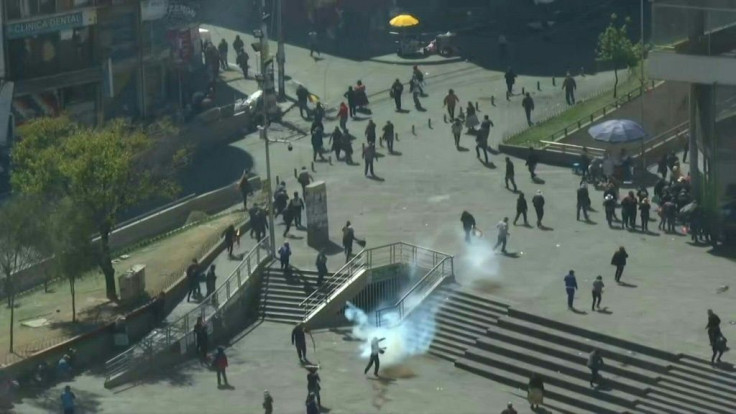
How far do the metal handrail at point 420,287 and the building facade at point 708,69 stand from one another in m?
8.23

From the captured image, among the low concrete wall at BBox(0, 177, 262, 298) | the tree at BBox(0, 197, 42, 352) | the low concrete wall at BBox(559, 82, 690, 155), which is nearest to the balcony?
the low concrete wall at BBox(559, 82, 690, 155)

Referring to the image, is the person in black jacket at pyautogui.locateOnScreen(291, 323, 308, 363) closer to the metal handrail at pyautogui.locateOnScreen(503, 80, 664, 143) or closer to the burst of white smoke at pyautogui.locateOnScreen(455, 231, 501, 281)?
the burst of white smoke at pyautogui.locateOnScreen(455, 231, 501, 281)

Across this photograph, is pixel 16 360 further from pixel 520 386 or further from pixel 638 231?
pixel 638 231

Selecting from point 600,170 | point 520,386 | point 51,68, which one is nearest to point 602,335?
point 520,386

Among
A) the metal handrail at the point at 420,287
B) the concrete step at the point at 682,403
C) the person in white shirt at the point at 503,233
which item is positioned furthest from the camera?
the person in white shirt at the point at 503,233

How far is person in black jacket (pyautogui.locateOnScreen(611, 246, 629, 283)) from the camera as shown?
59.5 metres

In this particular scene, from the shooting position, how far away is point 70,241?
60.7 meters

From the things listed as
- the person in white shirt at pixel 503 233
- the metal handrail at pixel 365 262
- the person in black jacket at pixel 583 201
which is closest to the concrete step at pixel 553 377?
the metal handrail at pixel 365 262

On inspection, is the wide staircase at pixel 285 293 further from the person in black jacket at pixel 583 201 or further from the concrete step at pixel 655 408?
the concrete step at pixel 655 408

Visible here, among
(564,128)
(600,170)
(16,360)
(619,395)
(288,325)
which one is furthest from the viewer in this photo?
(564,128)

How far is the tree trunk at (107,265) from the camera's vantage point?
61.8 m

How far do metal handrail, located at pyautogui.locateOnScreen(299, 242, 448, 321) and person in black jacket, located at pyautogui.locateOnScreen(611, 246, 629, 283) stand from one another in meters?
5.05

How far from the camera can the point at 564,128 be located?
243 feet

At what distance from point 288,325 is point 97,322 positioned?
532 centimetres
